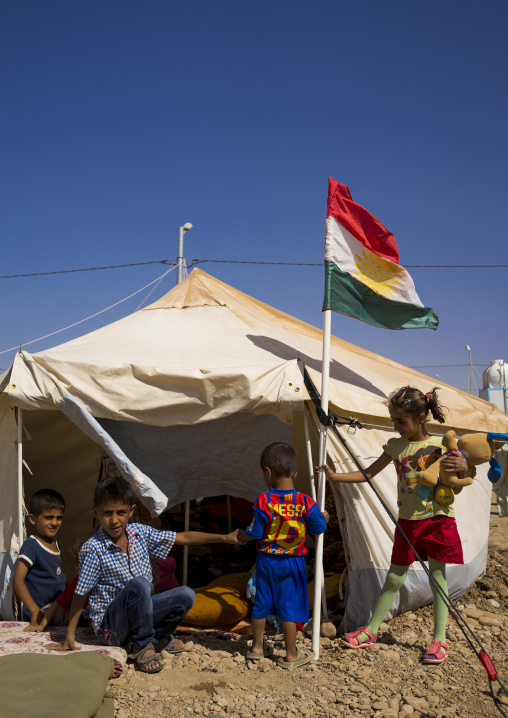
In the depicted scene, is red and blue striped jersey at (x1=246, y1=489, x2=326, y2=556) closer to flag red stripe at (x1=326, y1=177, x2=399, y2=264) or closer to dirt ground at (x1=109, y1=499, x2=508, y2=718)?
dirt ground at (x1=109, y1=499, x2=508, y2=718)

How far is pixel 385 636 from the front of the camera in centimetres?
353

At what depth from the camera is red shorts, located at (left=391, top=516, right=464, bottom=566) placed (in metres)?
3.21

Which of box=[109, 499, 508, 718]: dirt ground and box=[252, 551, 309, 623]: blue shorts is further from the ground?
box=[252, 551, 309, 623]: blue shorts

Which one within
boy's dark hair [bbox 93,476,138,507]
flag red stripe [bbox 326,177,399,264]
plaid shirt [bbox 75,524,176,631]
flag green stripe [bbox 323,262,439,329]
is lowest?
plaid shirt [bbox 75,524,176,631]

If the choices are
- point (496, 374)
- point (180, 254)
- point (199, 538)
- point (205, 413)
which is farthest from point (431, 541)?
point (496, 374)

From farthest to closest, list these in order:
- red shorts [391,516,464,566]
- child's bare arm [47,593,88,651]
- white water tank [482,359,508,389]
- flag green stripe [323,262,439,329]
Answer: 1. white water tank [482,359,508,389]
2. flag green stripe [323,262,439,329]
3. red shorts [391,516,464,566]
4. child's bare arm [47,593,88,651]

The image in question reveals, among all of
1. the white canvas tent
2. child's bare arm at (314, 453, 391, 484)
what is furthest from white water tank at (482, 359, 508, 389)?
child's bare arm at (314, 453, 391, 484)

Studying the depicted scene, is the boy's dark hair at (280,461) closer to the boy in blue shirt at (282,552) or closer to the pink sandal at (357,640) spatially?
the boy in blue shirt at (282,552)

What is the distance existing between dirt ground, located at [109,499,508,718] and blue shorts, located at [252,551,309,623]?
0.91ft

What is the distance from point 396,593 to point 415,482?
0.62 m

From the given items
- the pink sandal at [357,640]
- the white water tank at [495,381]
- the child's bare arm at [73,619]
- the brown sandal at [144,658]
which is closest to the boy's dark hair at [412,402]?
the pink sandal at [357,640]

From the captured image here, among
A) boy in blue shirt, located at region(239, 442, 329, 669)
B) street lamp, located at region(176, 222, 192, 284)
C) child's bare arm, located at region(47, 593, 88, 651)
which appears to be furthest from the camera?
street lamp, located at region(176, 222, 192, 284)

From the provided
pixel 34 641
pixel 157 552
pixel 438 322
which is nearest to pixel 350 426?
pixel 438 322

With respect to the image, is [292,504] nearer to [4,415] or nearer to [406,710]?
[406,710]
